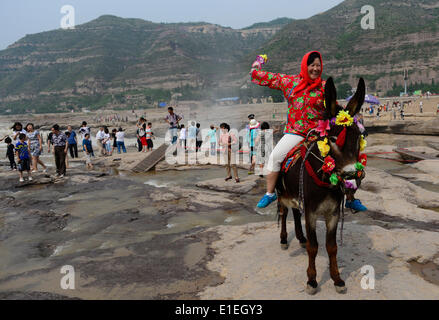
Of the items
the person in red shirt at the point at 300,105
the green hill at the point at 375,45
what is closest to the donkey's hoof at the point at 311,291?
the person in red shirt at the point at 300,105

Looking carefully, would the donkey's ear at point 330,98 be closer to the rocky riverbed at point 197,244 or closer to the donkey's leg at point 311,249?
the donkey's leg at point 311,249

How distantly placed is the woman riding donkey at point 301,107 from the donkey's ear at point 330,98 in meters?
0.49

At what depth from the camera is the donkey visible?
3381 millimetres

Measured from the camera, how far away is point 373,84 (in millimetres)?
95562

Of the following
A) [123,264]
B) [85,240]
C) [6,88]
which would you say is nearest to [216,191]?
[85,240]

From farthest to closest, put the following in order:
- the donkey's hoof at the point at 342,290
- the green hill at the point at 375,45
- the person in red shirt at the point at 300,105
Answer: the green hill at the point at 375,45
the person in red shirt at the point at 300,105
the donkey's hoof at the point at 342,290

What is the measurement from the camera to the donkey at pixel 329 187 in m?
3.38

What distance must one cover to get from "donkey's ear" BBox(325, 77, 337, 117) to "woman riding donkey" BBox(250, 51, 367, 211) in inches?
19.4

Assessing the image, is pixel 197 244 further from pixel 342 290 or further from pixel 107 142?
pixel 107 142

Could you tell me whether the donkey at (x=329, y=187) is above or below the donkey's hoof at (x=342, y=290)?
above

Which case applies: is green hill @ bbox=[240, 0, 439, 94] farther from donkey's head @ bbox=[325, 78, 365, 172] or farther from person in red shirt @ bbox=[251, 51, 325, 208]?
donkey's head @ bbox=[325, 78, 365, 172]

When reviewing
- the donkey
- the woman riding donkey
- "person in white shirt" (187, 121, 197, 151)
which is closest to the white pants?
the woman riding donkey
